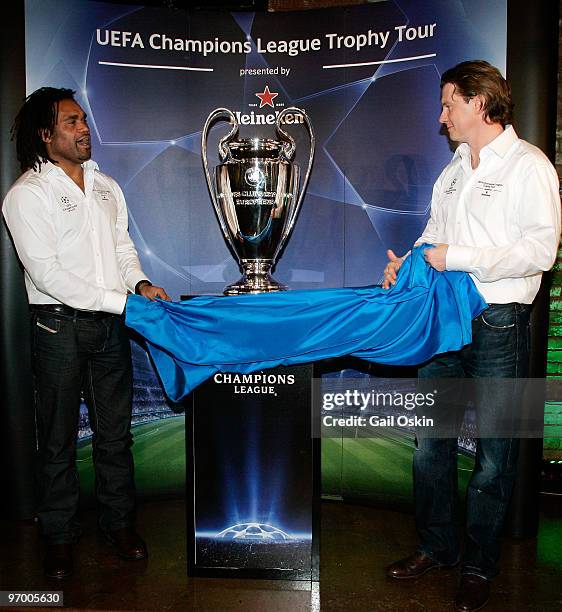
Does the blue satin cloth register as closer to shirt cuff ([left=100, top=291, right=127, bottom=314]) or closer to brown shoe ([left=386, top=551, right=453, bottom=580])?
shirt cuff ([left=100, top=291, right=127, bottom=314])

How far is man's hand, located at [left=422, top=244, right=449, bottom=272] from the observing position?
213 cm

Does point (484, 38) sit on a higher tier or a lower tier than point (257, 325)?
higher

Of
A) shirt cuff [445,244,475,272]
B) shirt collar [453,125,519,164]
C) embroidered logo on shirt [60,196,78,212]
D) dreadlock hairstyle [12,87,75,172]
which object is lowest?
shirt cuff [445,244,475,272]

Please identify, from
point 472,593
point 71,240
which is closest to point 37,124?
point 71,240

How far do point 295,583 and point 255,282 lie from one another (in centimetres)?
105

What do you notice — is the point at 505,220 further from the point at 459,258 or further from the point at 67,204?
the point at 67,204

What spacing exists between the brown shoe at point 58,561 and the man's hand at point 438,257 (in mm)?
1629

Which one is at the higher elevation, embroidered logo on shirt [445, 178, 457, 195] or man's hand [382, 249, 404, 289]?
embroidered logo on shirt [445, 178, 457, 195]

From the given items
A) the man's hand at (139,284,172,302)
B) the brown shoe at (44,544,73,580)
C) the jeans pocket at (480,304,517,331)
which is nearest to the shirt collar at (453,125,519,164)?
the jeans pocket at (480,304,517,331)

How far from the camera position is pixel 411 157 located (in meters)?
3.02

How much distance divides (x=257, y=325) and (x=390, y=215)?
114 cm

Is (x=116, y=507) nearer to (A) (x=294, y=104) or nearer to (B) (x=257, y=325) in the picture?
(B) (x=257, y=325)

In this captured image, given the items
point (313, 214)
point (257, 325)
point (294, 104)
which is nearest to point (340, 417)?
point (313, 214)

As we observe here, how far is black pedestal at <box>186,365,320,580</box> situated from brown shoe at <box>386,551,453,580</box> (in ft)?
0.96
